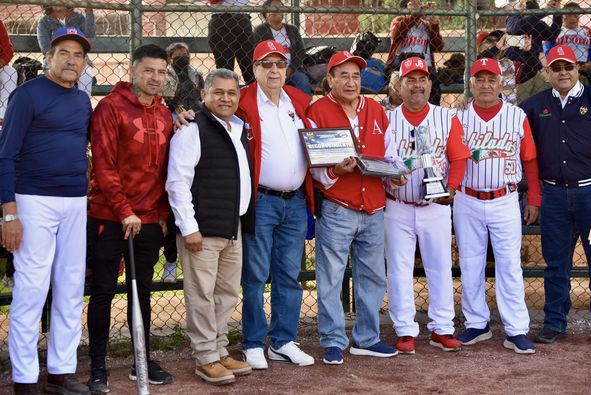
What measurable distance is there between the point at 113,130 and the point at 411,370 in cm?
255

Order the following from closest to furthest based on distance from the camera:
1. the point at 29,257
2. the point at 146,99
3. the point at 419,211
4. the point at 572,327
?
1. the point at 29,257
2. the point at 146,99
3. the point at 419,211
4. the point at 572,327

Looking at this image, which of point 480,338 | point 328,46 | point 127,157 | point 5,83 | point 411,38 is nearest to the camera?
point 127,157

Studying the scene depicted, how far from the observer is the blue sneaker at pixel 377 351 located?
21.4ft

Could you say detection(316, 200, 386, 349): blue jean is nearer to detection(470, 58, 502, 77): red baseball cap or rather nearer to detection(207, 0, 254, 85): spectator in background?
detection(470, 58, 502, 77): red baseball cap

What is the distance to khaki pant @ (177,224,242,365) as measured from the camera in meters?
5.78

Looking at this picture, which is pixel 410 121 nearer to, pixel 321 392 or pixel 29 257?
pixel 321 392

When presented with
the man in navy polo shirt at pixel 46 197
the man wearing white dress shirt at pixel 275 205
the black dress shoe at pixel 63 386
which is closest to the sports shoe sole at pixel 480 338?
the man wearing white dress shirt at pixel 275 205

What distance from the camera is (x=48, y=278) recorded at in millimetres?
5340

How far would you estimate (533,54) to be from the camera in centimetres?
916

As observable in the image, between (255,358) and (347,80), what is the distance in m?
1.98

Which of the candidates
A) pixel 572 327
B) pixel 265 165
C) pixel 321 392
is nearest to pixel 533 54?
pixel 572 327

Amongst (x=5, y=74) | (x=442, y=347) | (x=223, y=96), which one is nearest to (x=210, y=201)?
(x=223, y=96)

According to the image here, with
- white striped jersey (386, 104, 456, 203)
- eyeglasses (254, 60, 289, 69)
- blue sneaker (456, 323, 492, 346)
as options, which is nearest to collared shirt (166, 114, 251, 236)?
eyeglasses (254, 60, 289, 69)

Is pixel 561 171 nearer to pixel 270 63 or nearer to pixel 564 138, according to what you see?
pixel 564 138
